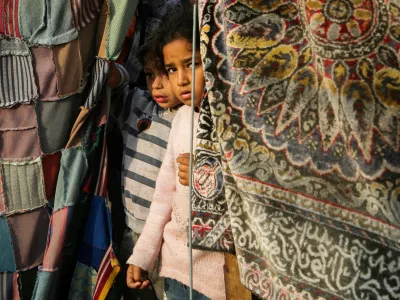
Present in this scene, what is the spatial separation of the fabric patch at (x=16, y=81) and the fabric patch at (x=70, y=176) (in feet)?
0.71

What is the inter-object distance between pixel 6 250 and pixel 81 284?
0.27 m

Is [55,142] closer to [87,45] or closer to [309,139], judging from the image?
[87,45]

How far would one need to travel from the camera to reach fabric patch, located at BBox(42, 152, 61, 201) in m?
1.80

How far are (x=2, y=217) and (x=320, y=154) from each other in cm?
111

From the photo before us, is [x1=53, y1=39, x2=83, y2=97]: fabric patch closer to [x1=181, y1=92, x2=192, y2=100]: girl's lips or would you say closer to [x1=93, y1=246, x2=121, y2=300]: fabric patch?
[x1=181, y1=92, x2=192, y2=100]: girl's lips

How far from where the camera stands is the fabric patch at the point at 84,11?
1.71m

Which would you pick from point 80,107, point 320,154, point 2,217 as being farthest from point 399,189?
point 2,217

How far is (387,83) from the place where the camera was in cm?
115

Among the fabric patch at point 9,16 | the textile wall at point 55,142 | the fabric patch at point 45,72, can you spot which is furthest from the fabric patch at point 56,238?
the fabric patch at point 9,16

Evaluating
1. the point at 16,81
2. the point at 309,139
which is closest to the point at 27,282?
the point at 16,81

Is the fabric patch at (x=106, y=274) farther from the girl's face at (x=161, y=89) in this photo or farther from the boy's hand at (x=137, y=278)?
the girl's face at (x=161, y=89)

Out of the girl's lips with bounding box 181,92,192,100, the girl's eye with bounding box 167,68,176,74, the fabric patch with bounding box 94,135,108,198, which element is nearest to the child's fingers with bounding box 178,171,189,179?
the girl's lips with bounding box 181,92,192,100

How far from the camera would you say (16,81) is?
177 cm

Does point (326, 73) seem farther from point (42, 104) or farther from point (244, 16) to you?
point (42, 104)
